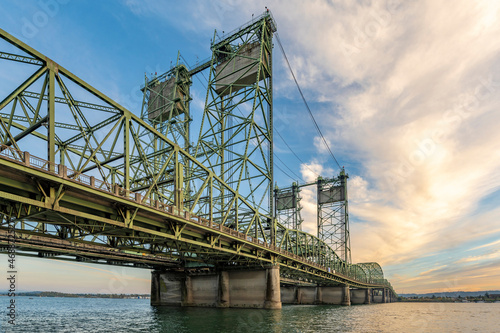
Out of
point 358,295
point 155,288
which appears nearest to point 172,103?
point 155,288

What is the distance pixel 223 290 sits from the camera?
176ft

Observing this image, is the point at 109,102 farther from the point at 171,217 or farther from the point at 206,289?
the point at 206,289

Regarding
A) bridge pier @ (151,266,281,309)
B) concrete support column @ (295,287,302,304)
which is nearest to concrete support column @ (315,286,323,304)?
concrete support column @ (295,287,302,304)

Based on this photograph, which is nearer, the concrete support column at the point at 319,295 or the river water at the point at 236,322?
the river water at the point at 236,322

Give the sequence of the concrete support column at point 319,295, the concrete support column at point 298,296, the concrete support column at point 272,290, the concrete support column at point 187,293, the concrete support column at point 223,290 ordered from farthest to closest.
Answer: the concrete support column at point 298,296, the concrete support column at point 319,295, the concrete support column at point 187,293, the concrete support column at point 223,290, the concrete support column at point 272,290

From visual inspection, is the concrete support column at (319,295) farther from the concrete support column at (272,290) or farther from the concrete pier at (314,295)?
the concrete support column at (272,290)

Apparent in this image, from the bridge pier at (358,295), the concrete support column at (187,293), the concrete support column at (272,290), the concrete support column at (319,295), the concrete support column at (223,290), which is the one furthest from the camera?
the bridge pier at (358,295)

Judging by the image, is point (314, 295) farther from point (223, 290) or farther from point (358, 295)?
point (223, 290)

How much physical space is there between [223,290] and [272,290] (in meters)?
8.59

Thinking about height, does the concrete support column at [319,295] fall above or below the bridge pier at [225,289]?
below

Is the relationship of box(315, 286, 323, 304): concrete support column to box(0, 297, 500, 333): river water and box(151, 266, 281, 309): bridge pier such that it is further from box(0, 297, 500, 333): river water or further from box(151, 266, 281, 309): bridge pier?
box(151, 266, 281, 309): bridge pier

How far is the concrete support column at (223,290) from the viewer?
5328cm

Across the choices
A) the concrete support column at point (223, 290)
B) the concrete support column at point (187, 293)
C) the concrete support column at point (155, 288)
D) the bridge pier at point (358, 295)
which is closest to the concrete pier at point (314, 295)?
the bridge pier at point (358, 295)

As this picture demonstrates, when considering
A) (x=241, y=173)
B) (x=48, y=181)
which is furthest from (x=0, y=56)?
(x=241, y=173)
